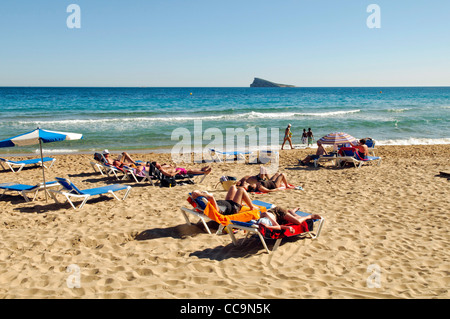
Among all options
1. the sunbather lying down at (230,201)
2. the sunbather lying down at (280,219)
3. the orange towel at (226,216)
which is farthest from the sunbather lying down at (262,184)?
the sunbather lying down at (280,219)

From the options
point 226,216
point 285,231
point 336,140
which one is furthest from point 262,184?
point 336,140

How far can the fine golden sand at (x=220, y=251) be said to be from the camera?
3.98 meters

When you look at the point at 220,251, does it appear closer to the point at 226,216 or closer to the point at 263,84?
the point at 226,216

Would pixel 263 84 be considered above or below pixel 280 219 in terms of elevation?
above

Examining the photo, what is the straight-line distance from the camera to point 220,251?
5.07m

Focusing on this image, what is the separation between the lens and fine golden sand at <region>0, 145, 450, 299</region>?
398 cm

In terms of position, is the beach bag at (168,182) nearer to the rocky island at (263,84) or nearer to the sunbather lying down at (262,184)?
the sunbather lying down at (262,184)

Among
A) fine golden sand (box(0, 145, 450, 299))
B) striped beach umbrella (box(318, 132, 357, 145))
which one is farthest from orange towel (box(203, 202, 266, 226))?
striped beach umbrella (box(318, 132, 357, 145))

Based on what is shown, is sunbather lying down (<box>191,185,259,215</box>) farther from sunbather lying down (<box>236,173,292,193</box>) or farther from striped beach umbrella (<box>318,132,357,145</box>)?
striped beach umbrella (<box>318,132,357,145</box>)

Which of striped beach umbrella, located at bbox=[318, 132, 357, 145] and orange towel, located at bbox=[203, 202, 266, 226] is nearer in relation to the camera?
orange towel, located at bbox=[203, 202, 266, 226]

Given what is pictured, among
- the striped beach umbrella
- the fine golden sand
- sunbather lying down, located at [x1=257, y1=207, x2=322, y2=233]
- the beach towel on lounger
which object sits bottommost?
the fine golden sand

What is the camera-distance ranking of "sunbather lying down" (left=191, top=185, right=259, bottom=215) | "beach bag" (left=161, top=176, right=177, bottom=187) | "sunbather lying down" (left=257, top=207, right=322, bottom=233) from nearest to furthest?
1. "sunbather lying down" (left=257, top=207, right=322, bottom=233)
2. "sunbather lying down" (left=191, top=185, right=259, bottom=215)
3. "beach bag" (left=161, top=176, right=177, bottom=187)

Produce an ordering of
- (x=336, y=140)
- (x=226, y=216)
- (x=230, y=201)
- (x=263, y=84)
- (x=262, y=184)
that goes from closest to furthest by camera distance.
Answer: (x=226, y=216) < (x=230, y=201) < (x=262, y=184) < (x=336, y=140) < (x=263, y=84)

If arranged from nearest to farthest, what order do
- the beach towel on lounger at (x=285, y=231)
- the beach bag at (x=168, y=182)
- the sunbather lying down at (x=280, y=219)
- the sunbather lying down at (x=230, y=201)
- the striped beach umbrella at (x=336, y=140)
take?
the beach towel on lounger at (x=285, y=231) → the sunbather lying down at (x=280, y=219) → the sunbather lying down at (x=230, y=201) → the beach bag at (x=168, y=182) → the striped beach umbrella at (x=336, y=140)
